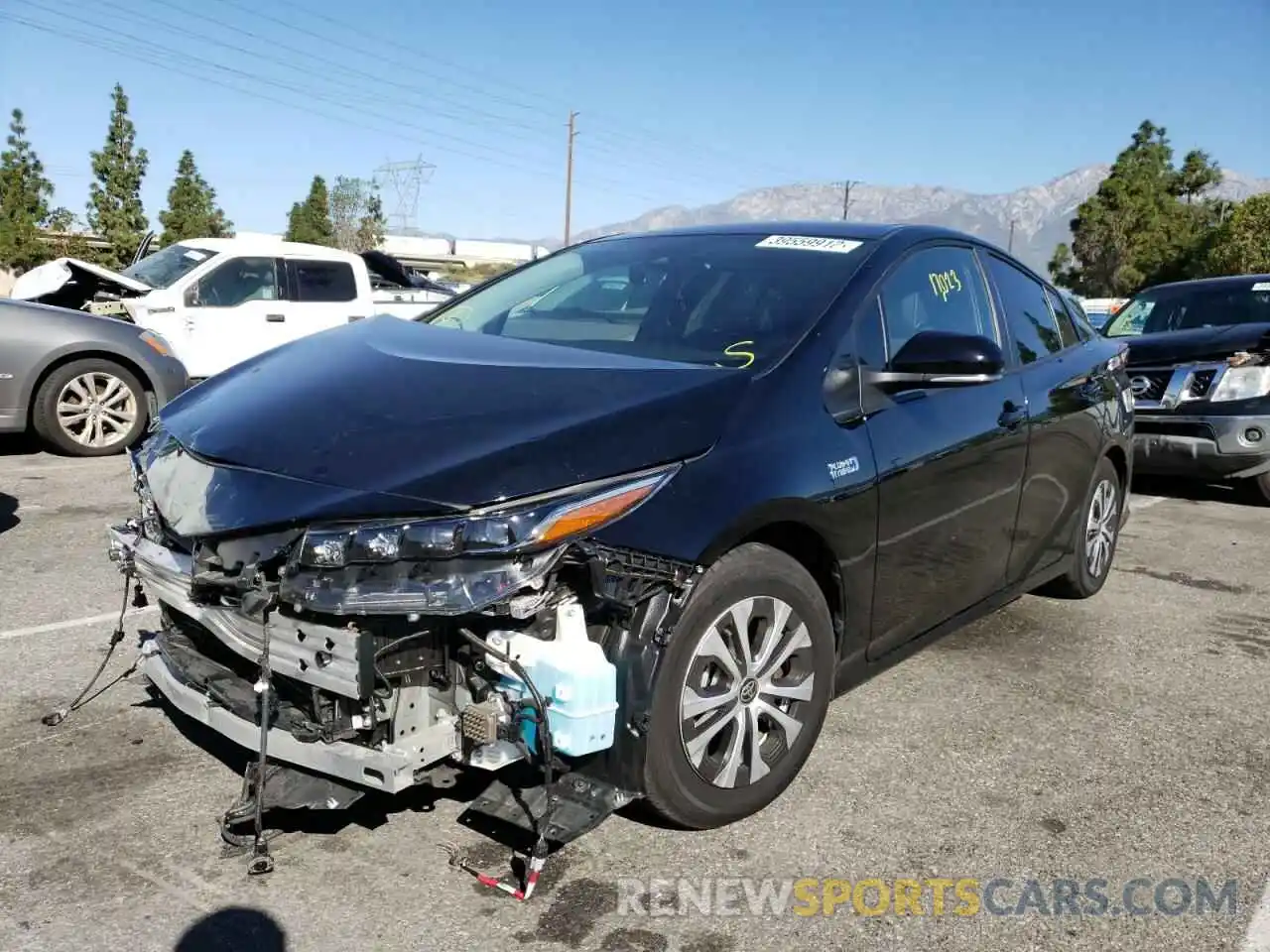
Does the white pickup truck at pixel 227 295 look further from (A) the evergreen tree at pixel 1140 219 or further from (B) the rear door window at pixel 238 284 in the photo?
(A) the evergreen tree at pixel 1140 219

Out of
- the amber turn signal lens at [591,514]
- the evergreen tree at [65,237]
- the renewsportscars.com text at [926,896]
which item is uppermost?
the evergreen tree at [65,237]

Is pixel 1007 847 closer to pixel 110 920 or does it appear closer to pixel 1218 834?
pixel 1218 834

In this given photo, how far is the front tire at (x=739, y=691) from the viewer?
269 centimetres

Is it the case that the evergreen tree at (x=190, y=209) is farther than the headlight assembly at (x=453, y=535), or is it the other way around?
the evergreen tree at (x=190, y=209)

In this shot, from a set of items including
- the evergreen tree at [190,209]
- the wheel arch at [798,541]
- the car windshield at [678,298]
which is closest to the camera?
the wheel arch at [798,541]

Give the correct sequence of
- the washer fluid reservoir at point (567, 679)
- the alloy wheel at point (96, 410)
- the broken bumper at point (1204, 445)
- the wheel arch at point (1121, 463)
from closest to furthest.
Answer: the washer fluid reservoir at point (567, 679), the wheel arch at point (1121, 463), the broken bumper at point (1204, 445), the alloy wheel at point (96, 410)

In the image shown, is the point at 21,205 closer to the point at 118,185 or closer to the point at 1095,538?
the point at 118,185

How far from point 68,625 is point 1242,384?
7.50 m

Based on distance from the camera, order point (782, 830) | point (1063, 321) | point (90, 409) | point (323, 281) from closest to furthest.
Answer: point (782, 830)
point (1063, 321)
point (90, 409)
point (323, 281)

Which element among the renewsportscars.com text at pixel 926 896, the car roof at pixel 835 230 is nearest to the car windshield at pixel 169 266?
the car roof at pixel 835 230

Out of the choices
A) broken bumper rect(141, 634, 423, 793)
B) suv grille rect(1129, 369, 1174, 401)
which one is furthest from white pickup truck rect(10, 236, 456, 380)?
broken bumper rect(141, 634, 423, 793)

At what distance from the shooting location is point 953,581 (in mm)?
3824

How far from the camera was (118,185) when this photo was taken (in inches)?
1719

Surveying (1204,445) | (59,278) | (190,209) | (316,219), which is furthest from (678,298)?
(316,219)
